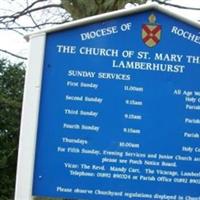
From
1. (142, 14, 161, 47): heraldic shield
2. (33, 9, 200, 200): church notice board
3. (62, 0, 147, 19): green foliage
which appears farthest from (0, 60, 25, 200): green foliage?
(142, 14, 161, 47): heraldic shield

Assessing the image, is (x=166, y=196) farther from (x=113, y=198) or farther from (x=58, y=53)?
(x=58, y=53)

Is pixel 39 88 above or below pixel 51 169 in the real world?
above

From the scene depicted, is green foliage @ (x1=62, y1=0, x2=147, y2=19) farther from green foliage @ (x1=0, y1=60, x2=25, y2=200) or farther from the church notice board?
green foliage @ (x1=0, y1=60, x2=25, y2=200)

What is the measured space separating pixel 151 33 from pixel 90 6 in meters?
2.47

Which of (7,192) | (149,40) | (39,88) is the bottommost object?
(7,192)

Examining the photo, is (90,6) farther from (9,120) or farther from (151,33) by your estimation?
(9,120)

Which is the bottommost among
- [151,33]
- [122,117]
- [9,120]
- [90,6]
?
[122,117]

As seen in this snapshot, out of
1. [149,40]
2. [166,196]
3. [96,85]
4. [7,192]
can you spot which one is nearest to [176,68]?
[149,40]

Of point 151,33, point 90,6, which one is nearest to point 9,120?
point 90,6

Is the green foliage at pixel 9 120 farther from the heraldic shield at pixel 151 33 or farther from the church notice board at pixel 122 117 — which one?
the heraldic shield at pixel 151 33

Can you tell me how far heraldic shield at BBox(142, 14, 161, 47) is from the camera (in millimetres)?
4621

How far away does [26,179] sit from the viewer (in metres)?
4.56

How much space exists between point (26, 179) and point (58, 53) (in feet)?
2.83

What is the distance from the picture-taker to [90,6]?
702 centimetres
